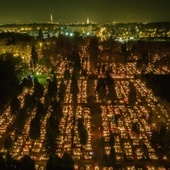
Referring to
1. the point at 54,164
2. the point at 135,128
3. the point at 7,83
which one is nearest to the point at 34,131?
the point at 54,164

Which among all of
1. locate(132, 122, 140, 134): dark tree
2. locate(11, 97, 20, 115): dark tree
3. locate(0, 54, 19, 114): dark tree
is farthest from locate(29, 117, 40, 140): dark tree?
locate(132, 122, 140, 134): dark tree

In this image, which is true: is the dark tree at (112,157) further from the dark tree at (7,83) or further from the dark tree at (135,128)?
the dark tree at (7,83)

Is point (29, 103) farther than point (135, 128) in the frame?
Yes

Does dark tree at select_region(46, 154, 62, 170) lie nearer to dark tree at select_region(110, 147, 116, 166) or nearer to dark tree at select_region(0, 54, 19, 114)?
dark tree at select_region(110, 147, 116, 166)

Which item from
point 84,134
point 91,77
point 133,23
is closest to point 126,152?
point 84,134

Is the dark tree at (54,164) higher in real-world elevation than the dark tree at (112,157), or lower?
higher

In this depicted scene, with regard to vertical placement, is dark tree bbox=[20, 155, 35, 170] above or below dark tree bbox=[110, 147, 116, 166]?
above

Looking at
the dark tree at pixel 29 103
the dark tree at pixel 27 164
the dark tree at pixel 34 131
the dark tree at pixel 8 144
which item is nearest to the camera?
the dark tree at pixel 27 164

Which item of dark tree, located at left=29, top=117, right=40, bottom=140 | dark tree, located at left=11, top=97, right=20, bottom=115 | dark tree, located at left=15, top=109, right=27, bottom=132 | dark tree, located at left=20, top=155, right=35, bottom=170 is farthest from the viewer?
dark tree, located at left=11, top=97, right=20, bottom=115

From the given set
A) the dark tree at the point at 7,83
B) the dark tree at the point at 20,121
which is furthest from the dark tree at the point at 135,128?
the dark tree at the point at 7,83

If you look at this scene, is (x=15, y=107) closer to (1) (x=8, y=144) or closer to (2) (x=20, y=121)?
(2) (x=20, y=121)

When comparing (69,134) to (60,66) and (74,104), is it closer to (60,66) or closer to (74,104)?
(74,104)
